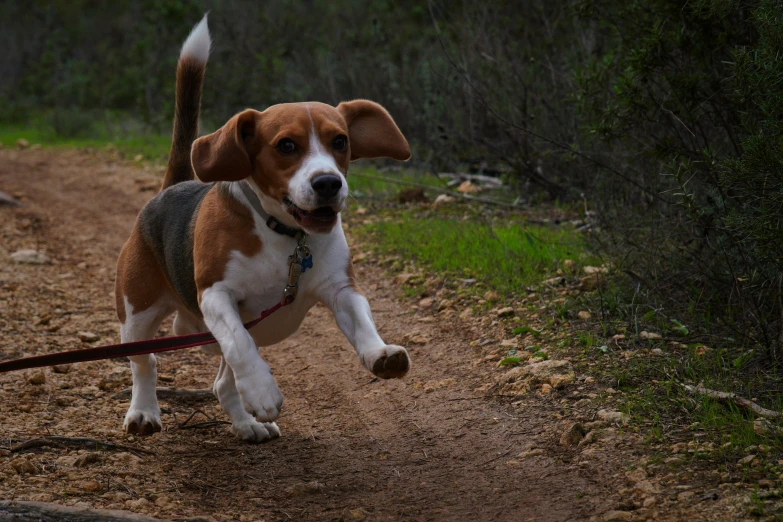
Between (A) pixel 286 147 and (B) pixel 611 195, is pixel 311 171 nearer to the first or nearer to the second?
(A) pixel 286 147

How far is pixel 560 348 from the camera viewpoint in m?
4.84

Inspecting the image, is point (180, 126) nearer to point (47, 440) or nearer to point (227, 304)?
point (227, 304)

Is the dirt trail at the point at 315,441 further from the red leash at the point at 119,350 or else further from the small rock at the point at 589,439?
the red leash at the point at 119,350

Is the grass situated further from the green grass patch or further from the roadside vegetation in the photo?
the green grass patch

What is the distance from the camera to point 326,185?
147 inches

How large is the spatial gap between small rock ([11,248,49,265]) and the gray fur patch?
12.5ft

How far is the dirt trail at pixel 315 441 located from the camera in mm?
3484

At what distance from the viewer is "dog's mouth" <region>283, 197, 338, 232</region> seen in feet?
12.5

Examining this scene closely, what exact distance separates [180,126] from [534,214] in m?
3.97

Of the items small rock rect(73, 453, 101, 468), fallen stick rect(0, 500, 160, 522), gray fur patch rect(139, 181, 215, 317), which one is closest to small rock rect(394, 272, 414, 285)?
gray fur patch rect(139, 181, 215, 317)

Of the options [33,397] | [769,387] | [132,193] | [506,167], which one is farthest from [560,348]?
[132,193]

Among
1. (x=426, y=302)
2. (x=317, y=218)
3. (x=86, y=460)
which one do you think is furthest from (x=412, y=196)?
(x=86, y=460)

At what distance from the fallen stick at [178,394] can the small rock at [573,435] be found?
2.20m

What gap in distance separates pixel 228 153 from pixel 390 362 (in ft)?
3.93
